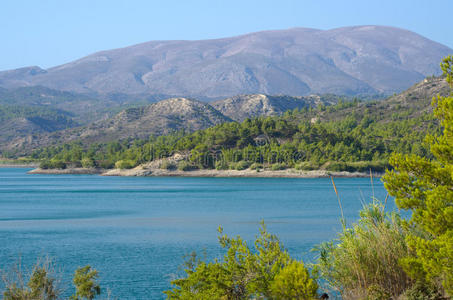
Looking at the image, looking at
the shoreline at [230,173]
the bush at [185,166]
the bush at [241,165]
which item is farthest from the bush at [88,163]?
the bush at [241,165]

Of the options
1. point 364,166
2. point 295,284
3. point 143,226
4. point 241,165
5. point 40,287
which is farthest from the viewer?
point 241,165

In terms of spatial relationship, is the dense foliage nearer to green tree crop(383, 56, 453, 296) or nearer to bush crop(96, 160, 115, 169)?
bush crop(96, 160, 115, 169)

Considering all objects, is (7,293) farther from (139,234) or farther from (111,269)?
(139,234)

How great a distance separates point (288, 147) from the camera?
4867 inches

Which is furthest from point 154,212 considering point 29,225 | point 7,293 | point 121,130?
point 121,130

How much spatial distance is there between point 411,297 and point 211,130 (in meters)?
127

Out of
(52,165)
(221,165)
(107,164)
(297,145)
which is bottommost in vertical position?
(52,165)

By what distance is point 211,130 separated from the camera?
137 metres

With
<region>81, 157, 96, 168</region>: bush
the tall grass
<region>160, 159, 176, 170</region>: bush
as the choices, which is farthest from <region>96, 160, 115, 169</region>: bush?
the tall grass

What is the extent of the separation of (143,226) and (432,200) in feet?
112

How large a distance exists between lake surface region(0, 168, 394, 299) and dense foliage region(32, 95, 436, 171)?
4161 centimetres

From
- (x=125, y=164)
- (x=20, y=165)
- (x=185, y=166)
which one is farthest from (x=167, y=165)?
(x=20, y=165)

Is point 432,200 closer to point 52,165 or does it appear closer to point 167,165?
point 167,165

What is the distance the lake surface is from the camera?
25.9m
